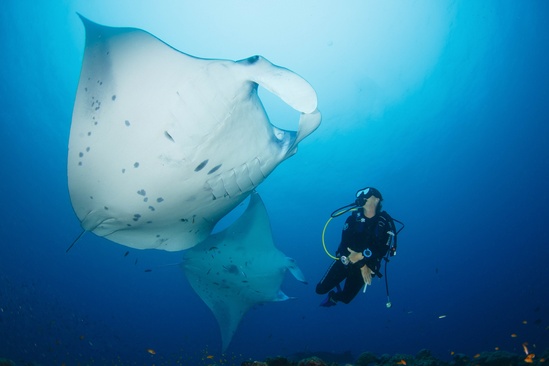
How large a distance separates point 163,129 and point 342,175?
24.2 metres

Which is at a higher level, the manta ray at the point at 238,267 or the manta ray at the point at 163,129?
the manta ray at the point at 163,129

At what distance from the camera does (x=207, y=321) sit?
52938 mm

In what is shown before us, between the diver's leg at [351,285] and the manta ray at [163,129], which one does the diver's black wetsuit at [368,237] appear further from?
the manta ray at [163,129]

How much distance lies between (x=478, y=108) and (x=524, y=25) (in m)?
6.32

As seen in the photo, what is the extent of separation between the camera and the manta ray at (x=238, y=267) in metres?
5.68

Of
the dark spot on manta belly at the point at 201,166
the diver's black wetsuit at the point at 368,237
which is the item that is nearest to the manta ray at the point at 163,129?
the dark spot on manta belly at the point at 201,166

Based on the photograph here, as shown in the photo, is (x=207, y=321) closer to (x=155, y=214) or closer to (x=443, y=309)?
(x=443, y=309)

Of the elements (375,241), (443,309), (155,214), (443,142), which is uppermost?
(443,142)

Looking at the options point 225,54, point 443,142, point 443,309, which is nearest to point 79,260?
point 225,54

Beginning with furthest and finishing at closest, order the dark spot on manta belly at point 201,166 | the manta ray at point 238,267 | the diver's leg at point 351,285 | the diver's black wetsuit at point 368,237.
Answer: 1. the manta ray at point 238,267
2. the diver's leg at point 351,285
3. the diver's black wetsuit at point 368,237
4. the dark spot on manta belly at point 201,166

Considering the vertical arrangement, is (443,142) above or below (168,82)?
above

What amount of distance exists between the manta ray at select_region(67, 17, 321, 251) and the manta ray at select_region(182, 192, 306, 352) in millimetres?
2095

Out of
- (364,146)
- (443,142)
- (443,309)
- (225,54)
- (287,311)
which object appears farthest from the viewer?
(443,309)

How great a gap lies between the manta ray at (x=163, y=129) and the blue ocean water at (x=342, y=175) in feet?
27.5
